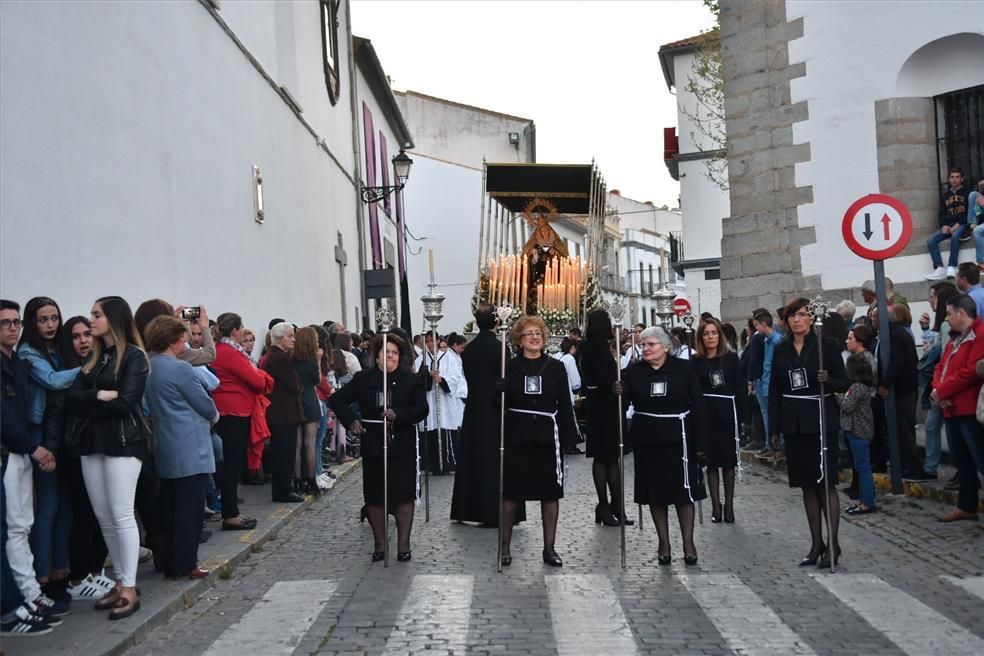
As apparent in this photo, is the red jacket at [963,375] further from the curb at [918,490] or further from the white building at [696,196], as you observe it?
the white building at [696,196]

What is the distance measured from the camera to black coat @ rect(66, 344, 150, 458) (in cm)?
702

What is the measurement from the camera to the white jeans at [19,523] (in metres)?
6.69

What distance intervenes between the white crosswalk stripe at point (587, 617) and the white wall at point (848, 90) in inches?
379

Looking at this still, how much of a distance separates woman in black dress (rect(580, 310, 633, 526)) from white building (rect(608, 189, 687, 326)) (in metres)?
67.5

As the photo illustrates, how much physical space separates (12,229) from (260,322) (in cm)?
869

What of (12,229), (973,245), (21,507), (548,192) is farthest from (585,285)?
(21,507)

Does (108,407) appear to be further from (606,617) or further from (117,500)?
(606,617)

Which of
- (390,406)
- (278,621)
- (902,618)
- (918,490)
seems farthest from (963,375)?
(278,621)

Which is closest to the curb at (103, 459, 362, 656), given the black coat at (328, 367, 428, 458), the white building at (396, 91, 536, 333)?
the black coat at (328, 367, 428, 458)

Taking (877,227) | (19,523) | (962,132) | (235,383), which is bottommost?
(19,523)

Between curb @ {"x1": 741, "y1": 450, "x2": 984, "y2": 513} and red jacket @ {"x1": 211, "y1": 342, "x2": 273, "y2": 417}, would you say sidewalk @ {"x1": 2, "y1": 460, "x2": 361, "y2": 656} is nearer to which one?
red jacket @ {"x1": 211, "y1": 342, "x2": 273, "y2": 417}

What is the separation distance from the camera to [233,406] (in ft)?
34.3

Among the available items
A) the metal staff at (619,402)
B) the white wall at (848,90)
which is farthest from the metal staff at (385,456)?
the white wall at (848,90)

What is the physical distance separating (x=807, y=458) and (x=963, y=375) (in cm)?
209
